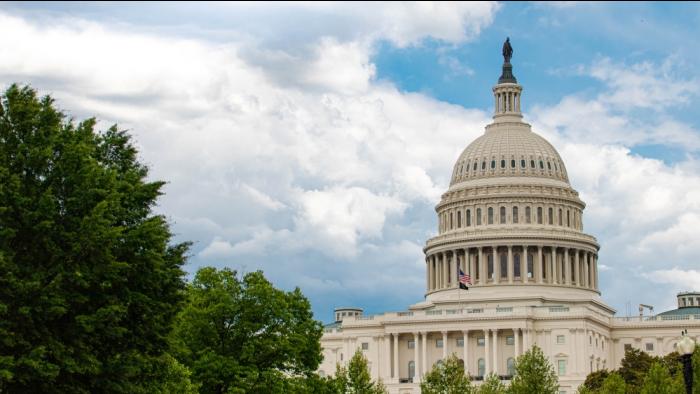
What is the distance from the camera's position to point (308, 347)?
318 ft

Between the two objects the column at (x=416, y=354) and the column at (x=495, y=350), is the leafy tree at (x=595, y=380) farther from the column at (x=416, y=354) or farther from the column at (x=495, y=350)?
the column at (x=416, y=354)

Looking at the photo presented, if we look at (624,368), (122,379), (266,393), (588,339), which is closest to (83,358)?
(122,379)

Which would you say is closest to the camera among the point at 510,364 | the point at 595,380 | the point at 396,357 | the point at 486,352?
the point at 595,380

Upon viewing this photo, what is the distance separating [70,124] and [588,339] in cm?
12977

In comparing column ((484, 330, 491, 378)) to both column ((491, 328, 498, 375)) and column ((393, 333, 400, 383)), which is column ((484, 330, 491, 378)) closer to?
column ((491, 328, 498, 375))

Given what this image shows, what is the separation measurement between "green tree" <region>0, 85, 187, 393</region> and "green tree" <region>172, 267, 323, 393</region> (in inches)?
1053

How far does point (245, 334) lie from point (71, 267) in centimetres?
3763

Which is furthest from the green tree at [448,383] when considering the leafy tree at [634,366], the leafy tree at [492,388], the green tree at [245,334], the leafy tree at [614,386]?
the green tree at [245,334]

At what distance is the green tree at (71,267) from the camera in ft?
188

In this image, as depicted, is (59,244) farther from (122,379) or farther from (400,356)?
(400,356)

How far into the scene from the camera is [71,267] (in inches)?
2324

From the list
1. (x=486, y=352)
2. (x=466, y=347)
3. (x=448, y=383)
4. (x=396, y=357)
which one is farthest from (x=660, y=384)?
(x=396, y=357)

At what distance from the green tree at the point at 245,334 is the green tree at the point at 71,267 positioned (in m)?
26.7

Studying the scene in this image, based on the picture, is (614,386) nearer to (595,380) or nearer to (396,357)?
(595,380)
